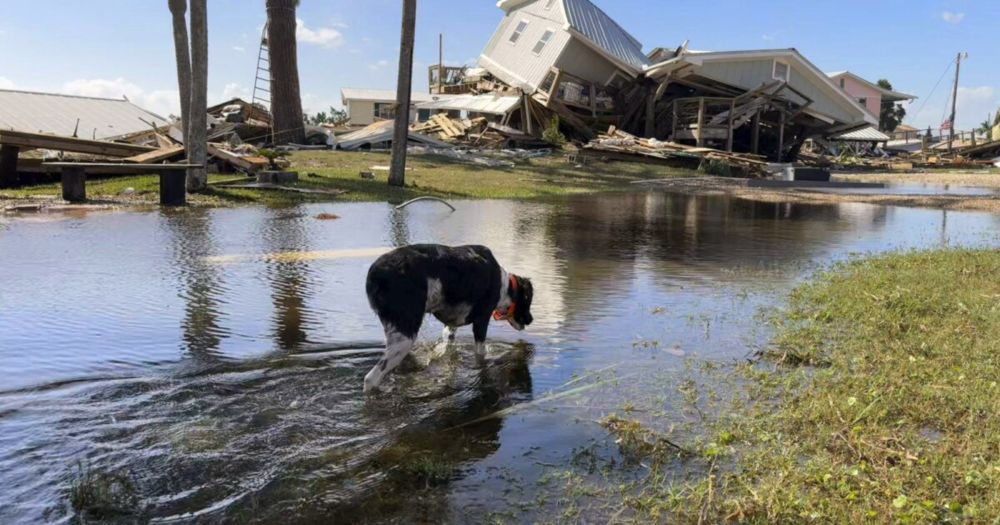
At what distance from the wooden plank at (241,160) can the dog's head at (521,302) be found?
48.2 feet

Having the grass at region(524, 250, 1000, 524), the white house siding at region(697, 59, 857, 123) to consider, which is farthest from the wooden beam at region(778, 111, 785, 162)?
the grass at region(524, 250, 1000, 524)

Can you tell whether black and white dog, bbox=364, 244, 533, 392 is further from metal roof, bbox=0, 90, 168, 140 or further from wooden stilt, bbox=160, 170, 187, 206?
metal roof, bbox=0, 90, 168, 140

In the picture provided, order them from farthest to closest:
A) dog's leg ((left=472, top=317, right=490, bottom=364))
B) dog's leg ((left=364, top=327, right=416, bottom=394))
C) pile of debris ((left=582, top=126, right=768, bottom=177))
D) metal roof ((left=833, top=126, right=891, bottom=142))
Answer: metal roof ((left=833, top=126, right=891, bottom=142)) → pile of debris ((left=582, top=126, right=768, bottom=177)) → dog's leg ((left=472, top=317, right=490, bottom=364)) → dog's leg ((left=364, top=327, right=416, bottom=394))

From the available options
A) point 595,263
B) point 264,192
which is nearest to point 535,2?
point 264,192

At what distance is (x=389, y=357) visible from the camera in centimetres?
545

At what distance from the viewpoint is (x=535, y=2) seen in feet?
146

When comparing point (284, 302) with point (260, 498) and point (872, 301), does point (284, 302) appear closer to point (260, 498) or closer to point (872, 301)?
point (260, 498)

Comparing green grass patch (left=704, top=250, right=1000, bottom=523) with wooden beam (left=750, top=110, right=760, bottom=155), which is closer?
green grass patch (left=704, top=250, right=1000, bottom=523)

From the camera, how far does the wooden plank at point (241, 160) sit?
65.2 ft

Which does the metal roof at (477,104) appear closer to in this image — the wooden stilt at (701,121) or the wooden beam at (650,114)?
the wooden beam at (650,114)

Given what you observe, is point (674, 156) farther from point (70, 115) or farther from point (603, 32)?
point (70, 115)

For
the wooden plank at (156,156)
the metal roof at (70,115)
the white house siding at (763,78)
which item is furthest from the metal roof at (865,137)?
the wooden plank at (156,156)

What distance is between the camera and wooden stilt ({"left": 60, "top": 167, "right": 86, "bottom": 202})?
1510 centimetres

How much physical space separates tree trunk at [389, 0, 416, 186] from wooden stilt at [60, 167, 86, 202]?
7.73m
